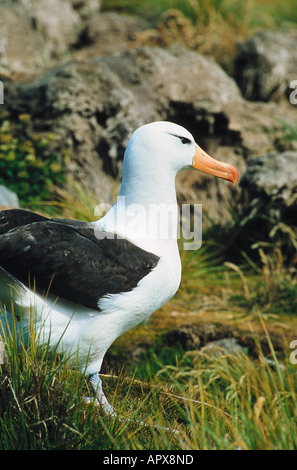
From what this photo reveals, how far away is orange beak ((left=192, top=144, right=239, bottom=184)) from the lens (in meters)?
3.39

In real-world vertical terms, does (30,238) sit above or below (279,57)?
below

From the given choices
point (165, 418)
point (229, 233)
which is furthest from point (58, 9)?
point (165, 418)

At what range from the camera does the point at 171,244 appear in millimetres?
3209

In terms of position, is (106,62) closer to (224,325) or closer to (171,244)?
(224,325)

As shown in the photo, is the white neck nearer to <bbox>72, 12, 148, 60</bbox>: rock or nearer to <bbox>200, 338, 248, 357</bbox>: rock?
<bbox>200, 338, 248, 357</bbox>: rock

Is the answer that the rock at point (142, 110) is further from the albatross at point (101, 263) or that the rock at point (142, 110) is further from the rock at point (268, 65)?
the albatross at point (101, 263)

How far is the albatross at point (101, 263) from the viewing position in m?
2.81

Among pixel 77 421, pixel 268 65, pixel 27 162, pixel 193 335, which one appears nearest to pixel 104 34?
pixel 268 65

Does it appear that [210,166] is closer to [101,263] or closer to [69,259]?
[101,263]

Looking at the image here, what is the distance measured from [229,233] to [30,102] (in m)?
2.66

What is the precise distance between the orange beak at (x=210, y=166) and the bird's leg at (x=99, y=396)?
132 centimetres

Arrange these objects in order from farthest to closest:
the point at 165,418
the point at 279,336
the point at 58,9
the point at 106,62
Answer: the point at 58,9
the point at 106,62
the point at 279,336
the point at 165,418

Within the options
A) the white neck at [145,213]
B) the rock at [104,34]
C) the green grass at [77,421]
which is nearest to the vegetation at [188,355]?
the green grass at [77,421]
